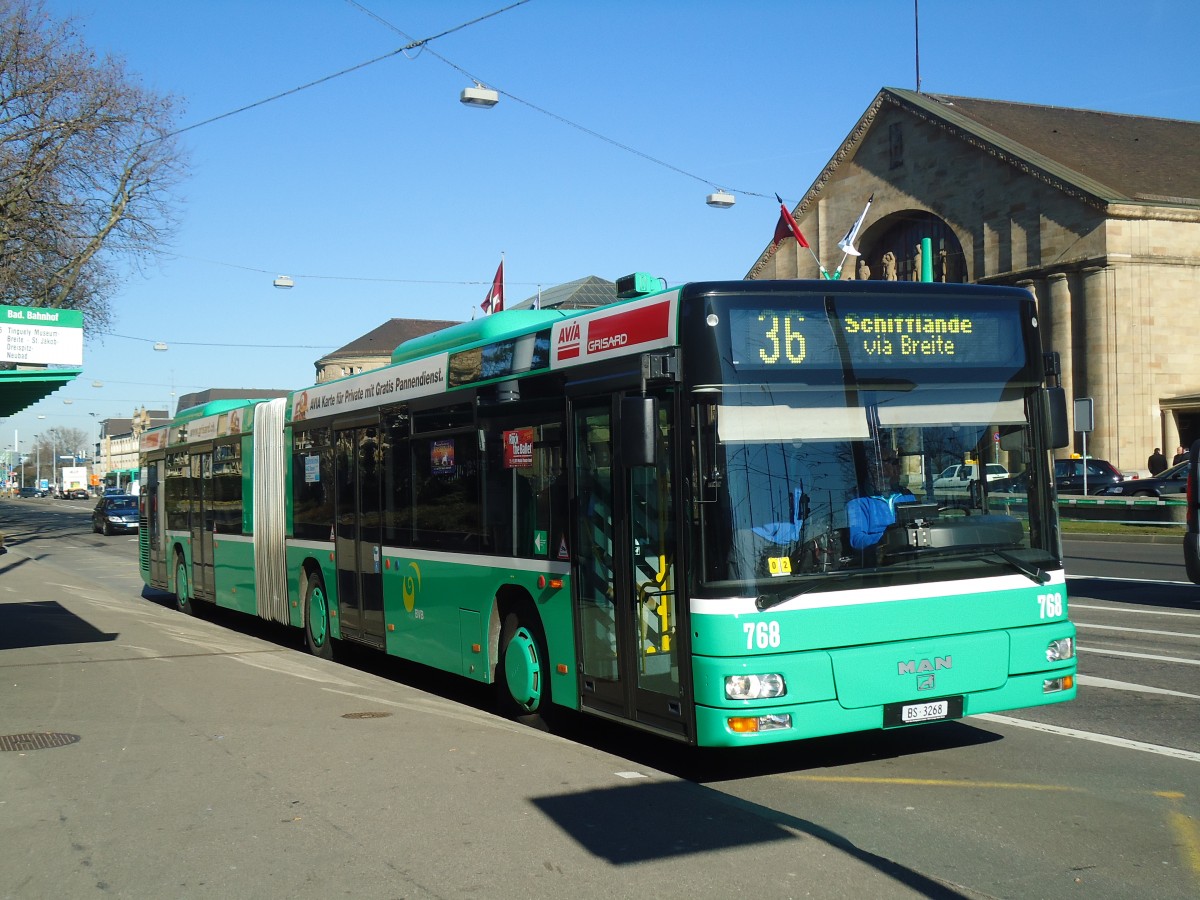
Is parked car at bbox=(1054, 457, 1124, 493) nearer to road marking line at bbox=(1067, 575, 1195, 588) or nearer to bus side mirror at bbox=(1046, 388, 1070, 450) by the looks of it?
road marking line at bbox=(1067, 575, 1195, 588)

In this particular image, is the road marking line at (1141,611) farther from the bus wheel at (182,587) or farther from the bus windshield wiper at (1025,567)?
the bus wheel at (182,587)

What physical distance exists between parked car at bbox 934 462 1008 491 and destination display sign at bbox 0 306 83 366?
13.4 metres

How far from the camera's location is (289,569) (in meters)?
14.4

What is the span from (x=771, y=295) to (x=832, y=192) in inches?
2347

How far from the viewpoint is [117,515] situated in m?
51.7

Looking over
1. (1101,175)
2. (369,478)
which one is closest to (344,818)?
(369,478)

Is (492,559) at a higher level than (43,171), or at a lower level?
lower

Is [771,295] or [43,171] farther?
[43,171]

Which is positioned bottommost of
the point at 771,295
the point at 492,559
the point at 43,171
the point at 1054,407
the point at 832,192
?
the point at 492,559

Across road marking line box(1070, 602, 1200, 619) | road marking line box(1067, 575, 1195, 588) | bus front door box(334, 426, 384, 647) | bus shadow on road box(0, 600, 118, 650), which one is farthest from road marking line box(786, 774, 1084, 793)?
road marking line box(1067, 575, 1195, 588)

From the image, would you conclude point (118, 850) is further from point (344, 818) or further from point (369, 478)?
point (369, 478)

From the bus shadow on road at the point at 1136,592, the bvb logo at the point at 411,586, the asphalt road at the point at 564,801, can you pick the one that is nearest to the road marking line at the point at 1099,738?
the asphalt road at the point at 564,801

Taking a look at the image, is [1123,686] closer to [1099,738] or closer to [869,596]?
[1099,738]

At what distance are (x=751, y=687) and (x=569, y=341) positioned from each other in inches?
112
